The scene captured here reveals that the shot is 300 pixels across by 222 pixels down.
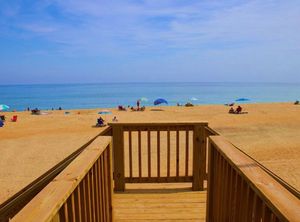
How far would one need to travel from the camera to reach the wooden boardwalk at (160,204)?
3.70 m

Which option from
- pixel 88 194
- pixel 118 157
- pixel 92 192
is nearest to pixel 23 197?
Result: pixel 88 194

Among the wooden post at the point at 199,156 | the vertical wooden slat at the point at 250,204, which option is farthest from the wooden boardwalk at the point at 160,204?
the vertical wooden slat at the point at 250,204

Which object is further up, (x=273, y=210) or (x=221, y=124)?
(x=273, y=210)

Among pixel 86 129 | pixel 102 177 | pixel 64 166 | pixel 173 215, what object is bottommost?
pixel 86 129

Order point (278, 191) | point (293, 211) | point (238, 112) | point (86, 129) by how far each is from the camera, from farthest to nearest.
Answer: point (238, 112) → point (86, 129) → point (278, 191) → point (293, 211)

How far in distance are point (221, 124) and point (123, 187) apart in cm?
1601

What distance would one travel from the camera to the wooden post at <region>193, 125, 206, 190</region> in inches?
173

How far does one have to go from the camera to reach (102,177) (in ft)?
9.36

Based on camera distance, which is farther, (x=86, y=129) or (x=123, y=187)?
(x=86, y=129)

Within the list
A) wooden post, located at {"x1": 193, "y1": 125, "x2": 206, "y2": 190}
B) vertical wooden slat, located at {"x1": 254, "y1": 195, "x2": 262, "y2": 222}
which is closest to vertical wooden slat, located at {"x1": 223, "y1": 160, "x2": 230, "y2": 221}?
vertical wooden slat, located at {"x1": 254, "y1": 195, "x2": 262, "y2": 222}

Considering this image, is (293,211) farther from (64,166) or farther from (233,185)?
(64,166)

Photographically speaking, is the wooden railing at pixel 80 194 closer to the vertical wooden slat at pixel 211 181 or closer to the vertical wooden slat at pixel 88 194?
the vertical wooden slat at pixel 88 194

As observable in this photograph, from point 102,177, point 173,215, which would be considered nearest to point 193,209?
point 173,215

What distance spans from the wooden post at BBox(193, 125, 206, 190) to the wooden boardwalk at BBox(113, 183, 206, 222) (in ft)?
0.58
